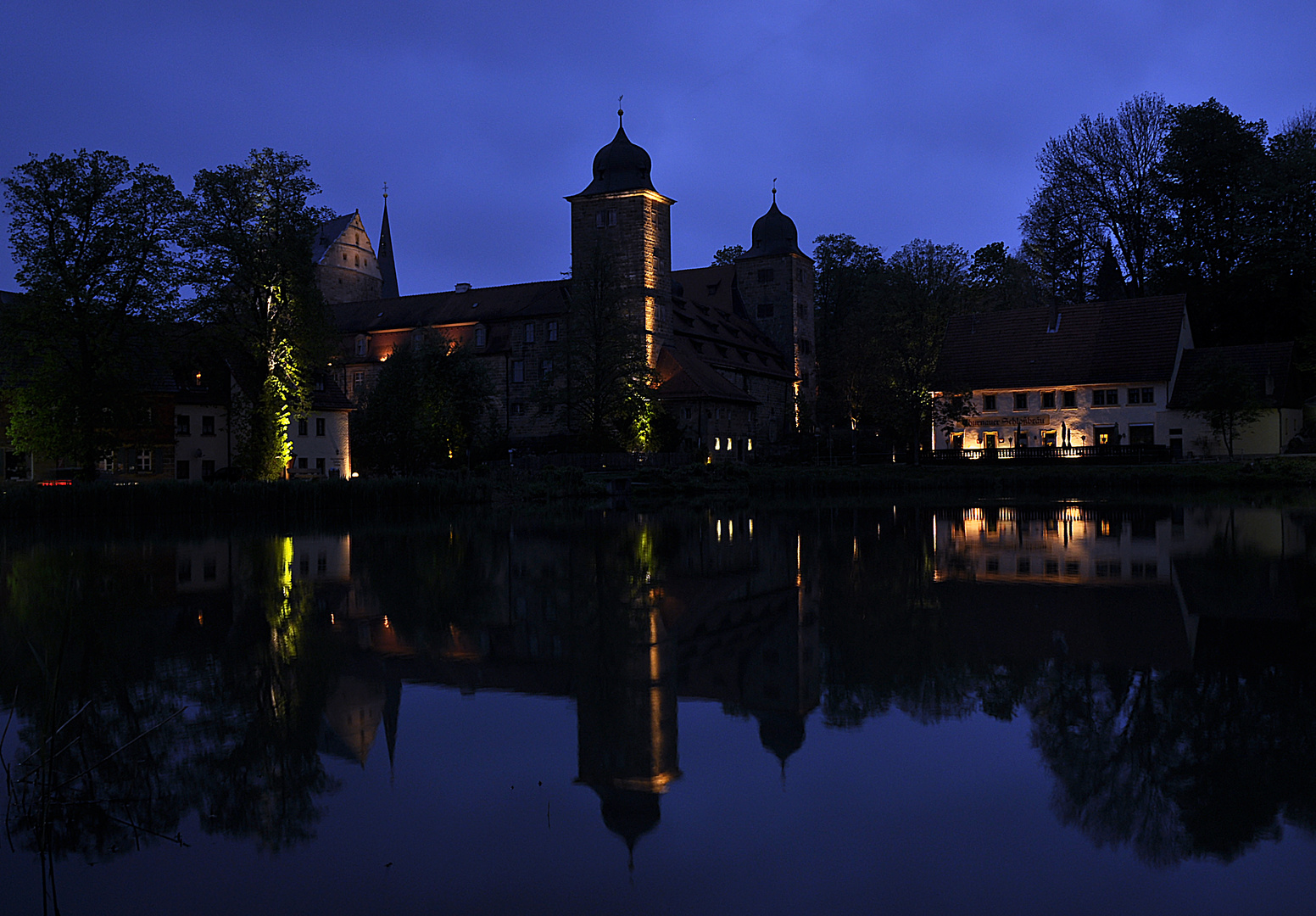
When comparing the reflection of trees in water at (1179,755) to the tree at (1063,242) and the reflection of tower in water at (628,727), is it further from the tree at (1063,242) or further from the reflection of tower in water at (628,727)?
the tree at (1063,242)

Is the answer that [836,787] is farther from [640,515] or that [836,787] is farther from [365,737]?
[640,515]

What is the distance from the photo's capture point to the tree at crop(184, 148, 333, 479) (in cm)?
3962

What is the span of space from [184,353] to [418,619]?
37710 millimetres

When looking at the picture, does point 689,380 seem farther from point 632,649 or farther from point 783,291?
point 632,649

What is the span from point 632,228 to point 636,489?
28257mm

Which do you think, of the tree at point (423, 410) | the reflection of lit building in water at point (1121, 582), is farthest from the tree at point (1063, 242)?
the reflection of lit building in water at point (1121, 582)

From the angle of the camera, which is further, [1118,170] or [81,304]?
[1118,170]

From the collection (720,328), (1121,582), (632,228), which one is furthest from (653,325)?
(1121,582)

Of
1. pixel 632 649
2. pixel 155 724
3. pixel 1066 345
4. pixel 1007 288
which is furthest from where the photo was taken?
pixel 1007 288

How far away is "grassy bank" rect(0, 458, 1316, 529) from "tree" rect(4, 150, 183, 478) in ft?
10.3

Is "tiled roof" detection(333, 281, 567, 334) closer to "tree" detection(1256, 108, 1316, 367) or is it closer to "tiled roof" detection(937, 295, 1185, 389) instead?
"tiled roof" detection(937, 295, 1185, 389)

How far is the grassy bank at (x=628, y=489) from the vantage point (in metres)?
28.9

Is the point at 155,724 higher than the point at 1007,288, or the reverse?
the point at 1007,288

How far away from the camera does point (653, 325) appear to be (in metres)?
66.4
